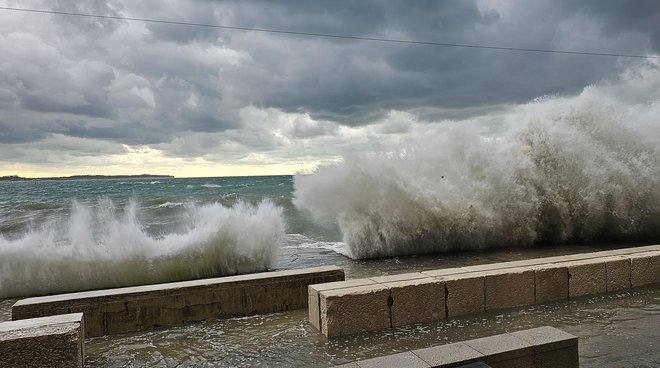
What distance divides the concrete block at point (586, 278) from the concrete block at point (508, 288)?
68cm

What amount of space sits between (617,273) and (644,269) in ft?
1.86

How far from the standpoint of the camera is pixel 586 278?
596cm

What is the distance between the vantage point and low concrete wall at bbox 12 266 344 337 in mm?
5148

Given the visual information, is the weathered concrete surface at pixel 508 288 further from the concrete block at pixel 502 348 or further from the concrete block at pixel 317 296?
the concrete block at pixel 502 348

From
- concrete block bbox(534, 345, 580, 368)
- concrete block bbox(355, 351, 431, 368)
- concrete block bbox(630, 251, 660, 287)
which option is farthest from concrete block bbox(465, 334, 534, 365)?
concrete block bbox(630, 251, 660, 287)

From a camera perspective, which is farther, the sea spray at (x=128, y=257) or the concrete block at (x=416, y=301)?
the sea spray at (x=128, y=257)

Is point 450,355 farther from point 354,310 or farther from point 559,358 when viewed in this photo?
point 354,310

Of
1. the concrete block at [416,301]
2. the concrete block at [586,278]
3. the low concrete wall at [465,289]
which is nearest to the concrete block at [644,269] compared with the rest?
the low concrete wall at [465,289]

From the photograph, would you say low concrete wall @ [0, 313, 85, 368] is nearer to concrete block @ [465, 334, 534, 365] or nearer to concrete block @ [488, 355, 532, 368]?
concrete block @ [465, 334, 534, 365]

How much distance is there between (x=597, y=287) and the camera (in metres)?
6.03

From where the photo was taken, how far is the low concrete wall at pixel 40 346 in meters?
3.54

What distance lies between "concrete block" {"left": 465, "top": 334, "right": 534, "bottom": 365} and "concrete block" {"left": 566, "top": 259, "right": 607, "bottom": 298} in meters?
2.66

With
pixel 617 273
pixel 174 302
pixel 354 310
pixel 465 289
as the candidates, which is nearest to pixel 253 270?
pixel 174 302

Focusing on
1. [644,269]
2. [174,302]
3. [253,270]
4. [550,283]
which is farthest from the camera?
[253,270]
